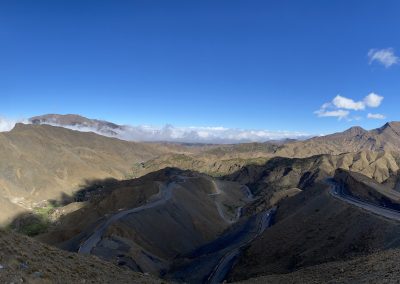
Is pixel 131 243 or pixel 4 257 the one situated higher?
pixel 4 257

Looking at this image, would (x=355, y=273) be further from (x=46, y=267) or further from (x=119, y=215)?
(x=119, y=215)

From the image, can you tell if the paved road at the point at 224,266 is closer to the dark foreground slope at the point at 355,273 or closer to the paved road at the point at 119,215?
the paved road at the point at 119,215

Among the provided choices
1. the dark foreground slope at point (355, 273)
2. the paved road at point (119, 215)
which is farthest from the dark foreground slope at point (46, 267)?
the paved road at point (119, 215)

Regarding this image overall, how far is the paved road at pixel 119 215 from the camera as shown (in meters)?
71.1

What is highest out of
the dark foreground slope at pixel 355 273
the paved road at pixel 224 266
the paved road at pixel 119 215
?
the dark foreground slope at pixel 355 273

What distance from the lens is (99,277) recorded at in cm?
2912

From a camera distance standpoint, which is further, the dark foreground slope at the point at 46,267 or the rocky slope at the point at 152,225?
the rocky slope at the point at 152,225

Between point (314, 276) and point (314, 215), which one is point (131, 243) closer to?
point (314, 215)

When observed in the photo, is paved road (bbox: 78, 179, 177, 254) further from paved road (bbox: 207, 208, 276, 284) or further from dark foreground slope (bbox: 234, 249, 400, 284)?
dark foreground slope (bbox: 234, 249, 400, 284)

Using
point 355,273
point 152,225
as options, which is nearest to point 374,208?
point 355,273

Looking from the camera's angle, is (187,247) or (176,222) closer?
(187,247)

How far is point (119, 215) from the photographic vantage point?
301 feet

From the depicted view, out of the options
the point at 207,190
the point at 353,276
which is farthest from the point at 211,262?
the point at 207,190

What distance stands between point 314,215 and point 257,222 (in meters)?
29.9
